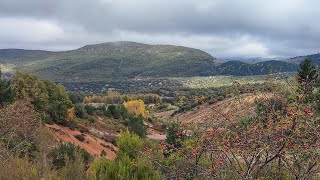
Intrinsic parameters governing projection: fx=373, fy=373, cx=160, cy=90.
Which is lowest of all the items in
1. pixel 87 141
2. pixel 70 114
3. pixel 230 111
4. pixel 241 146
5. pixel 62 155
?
pixel 87 141

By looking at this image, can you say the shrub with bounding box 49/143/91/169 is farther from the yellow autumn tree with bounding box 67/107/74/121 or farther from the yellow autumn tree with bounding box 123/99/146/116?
the yellow autumn tree with bounding box 123/99/146/116

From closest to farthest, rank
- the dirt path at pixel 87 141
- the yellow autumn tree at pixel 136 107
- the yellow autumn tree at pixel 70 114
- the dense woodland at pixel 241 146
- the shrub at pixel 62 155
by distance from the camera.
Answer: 1. the dense woodland at pixel 241 146
2. the shrub at pixel 62 155
3. the dirt path at pixel 87 141
4. the yellow autumn tree at pixel 70 114
5. the yellow autumn tree at pixel 136 107

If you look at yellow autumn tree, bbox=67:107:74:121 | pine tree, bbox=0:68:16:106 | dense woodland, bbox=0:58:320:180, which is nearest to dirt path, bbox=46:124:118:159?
yellow autumn tree, bbox=67:107:74:121

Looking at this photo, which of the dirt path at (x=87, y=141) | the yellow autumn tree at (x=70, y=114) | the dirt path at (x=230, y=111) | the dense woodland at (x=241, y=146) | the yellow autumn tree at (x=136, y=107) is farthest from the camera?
the yellow autumn tree at (x=136, y=107)

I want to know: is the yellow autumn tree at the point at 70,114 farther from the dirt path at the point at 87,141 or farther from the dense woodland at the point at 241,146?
the dense woodland at the point at 241,146

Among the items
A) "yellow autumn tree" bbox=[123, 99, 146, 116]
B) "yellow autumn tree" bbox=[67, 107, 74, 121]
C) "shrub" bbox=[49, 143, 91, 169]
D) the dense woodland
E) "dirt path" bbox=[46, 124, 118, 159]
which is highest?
the dense woodland

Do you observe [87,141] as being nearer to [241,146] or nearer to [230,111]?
[230,111]

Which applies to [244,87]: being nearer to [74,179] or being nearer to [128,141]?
[128,141]

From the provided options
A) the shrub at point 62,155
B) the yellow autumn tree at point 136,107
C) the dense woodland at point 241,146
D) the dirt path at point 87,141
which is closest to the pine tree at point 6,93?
the dirt path at point 87,141

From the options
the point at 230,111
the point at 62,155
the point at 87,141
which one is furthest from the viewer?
the point at 87,141

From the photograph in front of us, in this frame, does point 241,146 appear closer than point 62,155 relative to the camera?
Yes

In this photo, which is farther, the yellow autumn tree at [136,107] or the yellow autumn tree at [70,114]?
the yellow autumn tree at [136,107]

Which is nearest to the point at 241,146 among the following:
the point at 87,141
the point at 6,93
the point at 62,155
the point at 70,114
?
the point at 62,155

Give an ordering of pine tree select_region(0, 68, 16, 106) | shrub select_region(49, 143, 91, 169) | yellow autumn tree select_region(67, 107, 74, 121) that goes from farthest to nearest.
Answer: yellow autumn tree select_region(67, 107, 74, 121) → pine tree select_region(0, 68, 16, 106) → shrub select_region(49, 143, 91, 169)
